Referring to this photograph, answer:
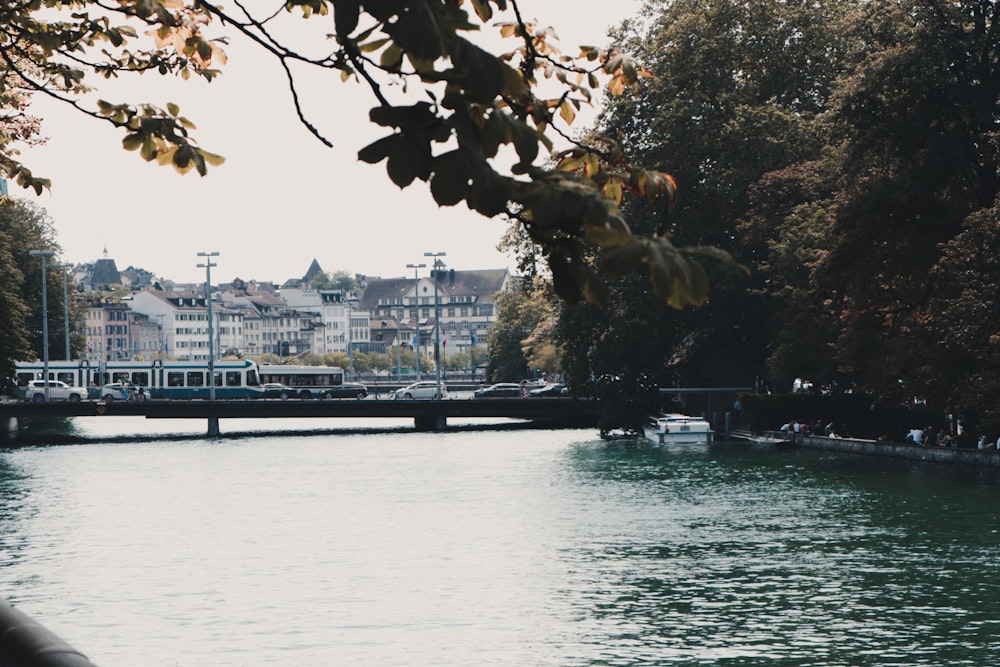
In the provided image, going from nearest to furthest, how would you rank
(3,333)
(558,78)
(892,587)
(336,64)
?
(336,64)
(558,78)
(892,587)
(3,333)

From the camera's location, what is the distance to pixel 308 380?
124188 mm

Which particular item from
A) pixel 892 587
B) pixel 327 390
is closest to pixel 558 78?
pixel 892 587

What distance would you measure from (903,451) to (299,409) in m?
39.1

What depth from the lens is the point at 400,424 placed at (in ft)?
310

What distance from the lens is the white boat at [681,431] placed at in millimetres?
65125

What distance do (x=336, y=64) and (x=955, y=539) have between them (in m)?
27.7

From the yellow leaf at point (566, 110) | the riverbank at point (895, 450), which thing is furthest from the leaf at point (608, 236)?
the riverbank at point (895, 450)

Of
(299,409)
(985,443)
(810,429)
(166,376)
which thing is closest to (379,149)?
(985,443)

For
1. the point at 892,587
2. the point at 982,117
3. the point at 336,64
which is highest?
the point at 982,117

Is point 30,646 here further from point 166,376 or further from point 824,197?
point 166,376

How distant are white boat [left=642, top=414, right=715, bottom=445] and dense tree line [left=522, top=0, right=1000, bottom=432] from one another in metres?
2.48

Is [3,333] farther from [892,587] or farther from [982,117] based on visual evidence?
[892,587]

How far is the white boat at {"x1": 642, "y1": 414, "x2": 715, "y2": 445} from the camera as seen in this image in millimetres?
65125

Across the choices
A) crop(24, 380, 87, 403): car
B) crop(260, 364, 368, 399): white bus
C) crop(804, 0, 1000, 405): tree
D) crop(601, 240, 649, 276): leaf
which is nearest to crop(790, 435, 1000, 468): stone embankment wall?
crop(804, 0, 1000, 405): tree
